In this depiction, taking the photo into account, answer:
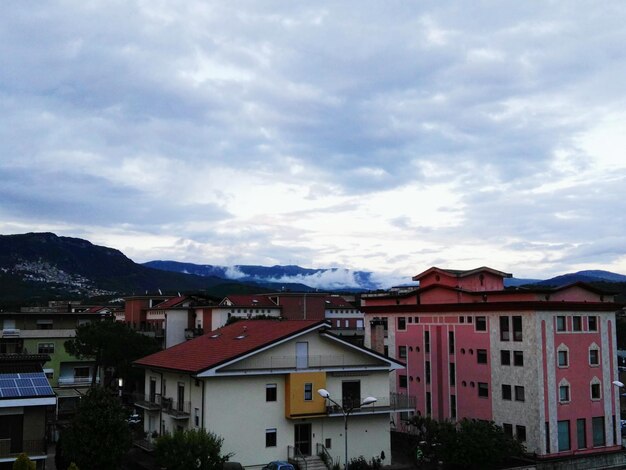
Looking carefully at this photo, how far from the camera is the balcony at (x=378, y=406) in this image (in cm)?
3744

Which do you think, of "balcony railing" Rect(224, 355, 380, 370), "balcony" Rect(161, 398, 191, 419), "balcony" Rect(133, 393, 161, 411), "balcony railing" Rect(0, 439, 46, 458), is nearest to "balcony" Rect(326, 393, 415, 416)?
"balcony railing" Rect(224, 355, 380, 370)

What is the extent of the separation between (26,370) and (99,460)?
6.27 m

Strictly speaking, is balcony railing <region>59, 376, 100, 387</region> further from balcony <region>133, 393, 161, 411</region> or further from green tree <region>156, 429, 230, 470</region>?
green tree <region>156, 429, 230, 470</region>

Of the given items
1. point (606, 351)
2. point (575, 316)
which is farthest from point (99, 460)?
point (606, 351)

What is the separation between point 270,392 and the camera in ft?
121

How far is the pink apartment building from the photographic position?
44125mm

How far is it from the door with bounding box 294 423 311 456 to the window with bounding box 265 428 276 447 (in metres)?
1.40

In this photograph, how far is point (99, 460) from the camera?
99.0 ft

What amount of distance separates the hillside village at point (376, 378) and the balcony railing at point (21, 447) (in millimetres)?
62

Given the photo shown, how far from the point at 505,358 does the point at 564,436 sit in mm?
6456

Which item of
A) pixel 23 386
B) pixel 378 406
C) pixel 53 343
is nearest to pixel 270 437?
pixel 378 406

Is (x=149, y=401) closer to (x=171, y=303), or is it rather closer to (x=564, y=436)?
(x=564, y=436)

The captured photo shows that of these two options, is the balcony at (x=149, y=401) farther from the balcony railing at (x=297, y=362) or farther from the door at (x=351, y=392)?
the door at (x=351, y=392)

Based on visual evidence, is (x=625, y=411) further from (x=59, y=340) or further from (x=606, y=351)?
(x=59, y=340)
